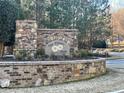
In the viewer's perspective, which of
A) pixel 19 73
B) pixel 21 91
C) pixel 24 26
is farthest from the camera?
pixel 24 26

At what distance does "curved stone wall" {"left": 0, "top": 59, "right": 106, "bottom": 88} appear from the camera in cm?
1144

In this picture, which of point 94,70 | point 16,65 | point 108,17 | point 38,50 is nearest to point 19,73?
point 16,65

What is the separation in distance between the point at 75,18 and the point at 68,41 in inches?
512

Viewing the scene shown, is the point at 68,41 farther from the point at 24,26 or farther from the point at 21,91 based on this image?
the point at 21,91

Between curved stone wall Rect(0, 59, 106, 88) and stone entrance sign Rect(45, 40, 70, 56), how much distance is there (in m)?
3.28

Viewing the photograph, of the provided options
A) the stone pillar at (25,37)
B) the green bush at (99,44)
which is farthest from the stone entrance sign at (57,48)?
the green bush at (99,44)

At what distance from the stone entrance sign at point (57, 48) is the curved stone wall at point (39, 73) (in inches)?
129

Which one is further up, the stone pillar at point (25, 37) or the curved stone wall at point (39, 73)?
the stone pillar at point (25, 37)

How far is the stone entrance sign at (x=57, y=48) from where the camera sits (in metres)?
16.2

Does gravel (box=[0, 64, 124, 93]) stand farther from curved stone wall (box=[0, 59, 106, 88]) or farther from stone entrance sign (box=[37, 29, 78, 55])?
stone entrance sign (box=[37, 29, 78, 55])

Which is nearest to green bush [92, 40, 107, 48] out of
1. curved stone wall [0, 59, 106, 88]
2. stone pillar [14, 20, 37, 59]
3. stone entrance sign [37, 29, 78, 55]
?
stone entrance sign [37, 29, 78, 55]

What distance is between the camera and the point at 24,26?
16.4 meters

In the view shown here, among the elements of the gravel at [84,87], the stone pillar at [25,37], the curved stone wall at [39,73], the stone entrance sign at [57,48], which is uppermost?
the stone pillar at [25,37]

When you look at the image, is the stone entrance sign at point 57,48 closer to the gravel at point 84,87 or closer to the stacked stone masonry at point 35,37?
the stacked stone masonry at point 35,37
